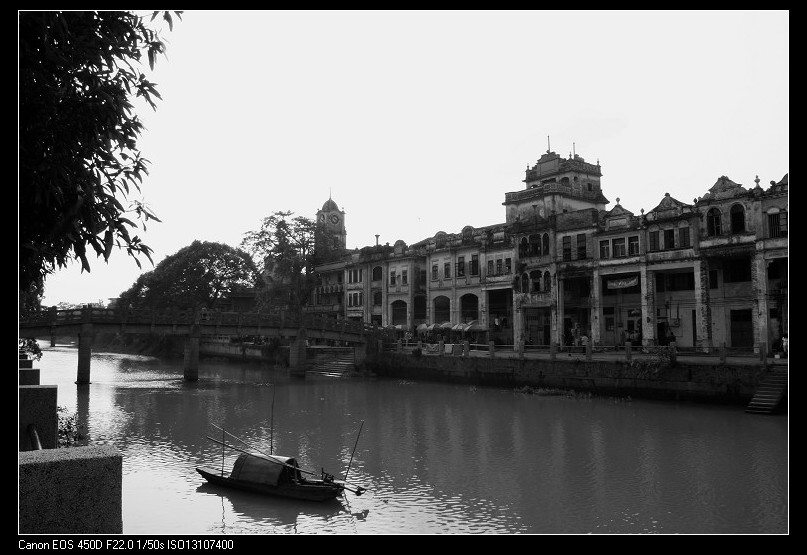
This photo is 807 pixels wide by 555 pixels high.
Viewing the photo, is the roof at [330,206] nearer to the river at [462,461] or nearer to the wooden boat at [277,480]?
the river at [462,461]

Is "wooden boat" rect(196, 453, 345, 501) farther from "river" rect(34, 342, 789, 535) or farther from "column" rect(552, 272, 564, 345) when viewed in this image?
"column" rect(552, 272, 564, 345)

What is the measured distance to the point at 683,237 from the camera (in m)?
40.6

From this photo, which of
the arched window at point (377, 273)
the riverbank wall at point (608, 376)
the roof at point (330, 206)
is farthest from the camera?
the roof at point (330, 206)

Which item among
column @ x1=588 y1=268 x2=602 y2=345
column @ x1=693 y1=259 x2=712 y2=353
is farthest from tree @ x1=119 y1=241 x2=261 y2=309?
Result: column @ x1=693 y1=259 x2=712 y2=353

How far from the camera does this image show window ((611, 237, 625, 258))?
44.0 m

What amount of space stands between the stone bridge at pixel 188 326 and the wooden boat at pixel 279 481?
1129 inches

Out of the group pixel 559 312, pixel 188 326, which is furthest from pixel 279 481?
pixel 559 312

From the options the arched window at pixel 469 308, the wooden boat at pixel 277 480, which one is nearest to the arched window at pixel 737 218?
the arched window at pixel 469 308

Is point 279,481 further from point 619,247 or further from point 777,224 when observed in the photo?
point 619,247

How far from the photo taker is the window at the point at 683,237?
40.4 meters

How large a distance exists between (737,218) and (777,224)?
2463 millimetres
